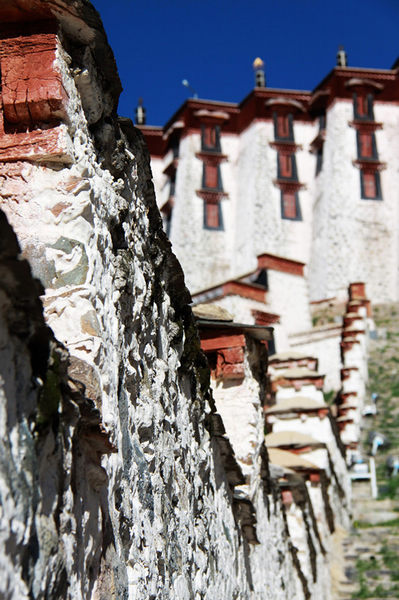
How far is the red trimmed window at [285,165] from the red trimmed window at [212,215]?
3.02 m

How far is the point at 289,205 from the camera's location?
3950cm

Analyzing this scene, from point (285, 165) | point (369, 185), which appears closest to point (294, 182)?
point (285, 165)

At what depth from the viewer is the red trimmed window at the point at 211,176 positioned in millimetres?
39844

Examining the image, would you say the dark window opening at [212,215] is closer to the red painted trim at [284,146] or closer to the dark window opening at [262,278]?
the red painted trim at [284,146]

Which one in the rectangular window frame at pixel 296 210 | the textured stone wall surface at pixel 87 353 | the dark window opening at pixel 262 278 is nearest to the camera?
the textured stone wall surface at pixel 87 353

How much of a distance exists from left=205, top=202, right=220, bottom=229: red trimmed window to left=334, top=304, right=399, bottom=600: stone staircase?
665 inches

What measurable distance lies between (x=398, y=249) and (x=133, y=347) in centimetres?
3516

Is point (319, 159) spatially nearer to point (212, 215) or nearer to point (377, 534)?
point (212, 215)

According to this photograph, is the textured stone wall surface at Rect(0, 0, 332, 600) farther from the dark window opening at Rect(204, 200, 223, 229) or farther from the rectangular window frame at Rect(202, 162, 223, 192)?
the rectangular window frame at Rect(202, 162, 223, 192)

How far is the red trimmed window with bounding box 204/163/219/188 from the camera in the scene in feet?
131

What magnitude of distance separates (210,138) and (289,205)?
14.4ft

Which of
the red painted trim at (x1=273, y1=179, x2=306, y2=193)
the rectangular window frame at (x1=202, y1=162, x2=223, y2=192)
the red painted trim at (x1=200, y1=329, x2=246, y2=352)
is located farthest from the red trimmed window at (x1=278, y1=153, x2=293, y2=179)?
the red painted trim at (x1=200, y1=329, x2=246, y2=352)

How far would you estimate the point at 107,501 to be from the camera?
3.15 meters

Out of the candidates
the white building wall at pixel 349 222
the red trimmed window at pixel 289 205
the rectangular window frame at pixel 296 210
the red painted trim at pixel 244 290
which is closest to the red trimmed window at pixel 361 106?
the white building wall at pixel 349 222
